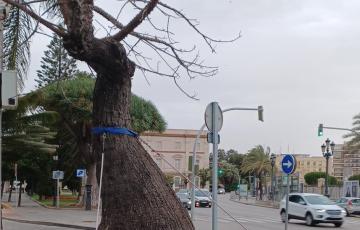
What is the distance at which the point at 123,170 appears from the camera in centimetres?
593

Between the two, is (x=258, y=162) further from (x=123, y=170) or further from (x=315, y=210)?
(x=123, y=170)

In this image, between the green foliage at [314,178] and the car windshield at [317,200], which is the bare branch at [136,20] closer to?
the car windshield at [317,200]

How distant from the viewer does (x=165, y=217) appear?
5.85 meters

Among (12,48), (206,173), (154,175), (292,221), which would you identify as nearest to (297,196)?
(292,221)

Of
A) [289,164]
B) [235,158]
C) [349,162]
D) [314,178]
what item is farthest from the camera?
[235,158]

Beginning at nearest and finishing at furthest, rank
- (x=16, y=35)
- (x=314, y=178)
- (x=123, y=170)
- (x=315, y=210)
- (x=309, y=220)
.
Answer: (x=123, y=170) → (x=16, y=35) → (x=315, y=210) → (x=309, y=220) → (x=314, y=178)

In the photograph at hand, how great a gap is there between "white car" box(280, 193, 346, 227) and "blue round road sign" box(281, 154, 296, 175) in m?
12.2

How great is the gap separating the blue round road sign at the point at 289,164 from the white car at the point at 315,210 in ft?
40.1

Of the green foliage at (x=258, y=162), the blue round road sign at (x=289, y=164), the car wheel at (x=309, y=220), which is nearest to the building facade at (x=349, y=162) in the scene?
the green foliage at (x=258, y=162)

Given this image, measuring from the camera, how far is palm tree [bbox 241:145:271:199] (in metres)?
104

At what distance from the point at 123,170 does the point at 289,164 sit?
38.8ft

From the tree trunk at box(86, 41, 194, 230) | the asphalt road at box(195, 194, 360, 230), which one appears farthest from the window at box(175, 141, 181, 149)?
the tree trunk at box(86, 41, 194, 230)

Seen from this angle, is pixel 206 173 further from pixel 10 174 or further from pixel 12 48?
pixel 12 48

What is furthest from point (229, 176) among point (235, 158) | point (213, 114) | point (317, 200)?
point (213, 114)
